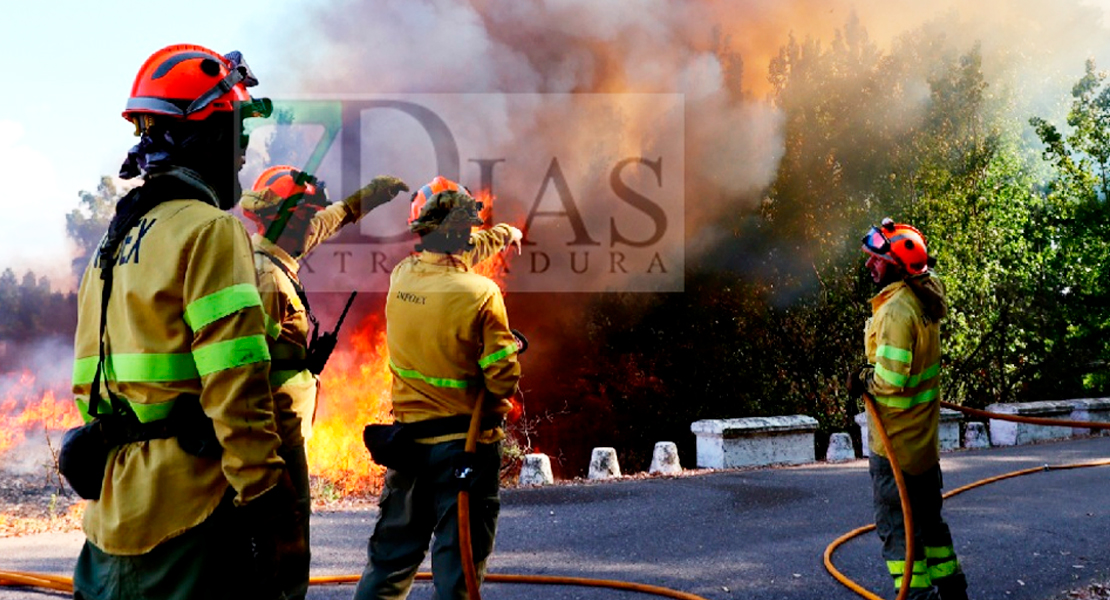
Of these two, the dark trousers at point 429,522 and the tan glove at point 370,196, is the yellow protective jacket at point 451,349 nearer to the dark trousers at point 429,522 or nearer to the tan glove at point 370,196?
the dark trousers at point 429,522

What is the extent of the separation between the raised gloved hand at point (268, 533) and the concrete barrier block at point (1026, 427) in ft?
39.8

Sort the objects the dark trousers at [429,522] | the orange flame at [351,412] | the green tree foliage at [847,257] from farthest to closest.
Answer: the green tree foliage at [847,257] → the orange flame at [351,412] → the dark trousers at [429,522]

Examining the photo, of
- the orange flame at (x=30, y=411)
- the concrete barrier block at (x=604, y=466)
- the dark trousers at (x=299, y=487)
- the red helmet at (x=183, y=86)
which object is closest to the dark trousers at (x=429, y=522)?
the dark trousers at (x=299, y=487)

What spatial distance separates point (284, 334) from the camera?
3367 millimetres

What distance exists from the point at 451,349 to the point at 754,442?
6965 mm

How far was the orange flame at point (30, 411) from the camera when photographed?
11469 mm

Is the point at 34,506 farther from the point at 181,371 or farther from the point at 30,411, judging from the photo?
the point at 181,371

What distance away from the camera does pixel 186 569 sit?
1.83 metres

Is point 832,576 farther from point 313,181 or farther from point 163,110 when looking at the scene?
point 163,110

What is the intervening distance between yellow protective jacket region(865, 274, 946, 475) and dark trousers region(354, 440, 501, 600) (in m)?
1.84

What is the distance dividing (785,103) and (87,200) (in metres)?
12.3

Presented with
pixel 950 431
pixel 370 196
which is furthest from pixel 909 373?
pixel 950 431

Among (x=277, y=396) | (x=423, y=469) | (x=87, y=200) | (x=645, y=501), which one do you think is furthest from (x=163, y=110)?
(x=87, y=200)

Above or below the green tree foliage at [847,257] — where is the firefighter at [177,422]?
below
